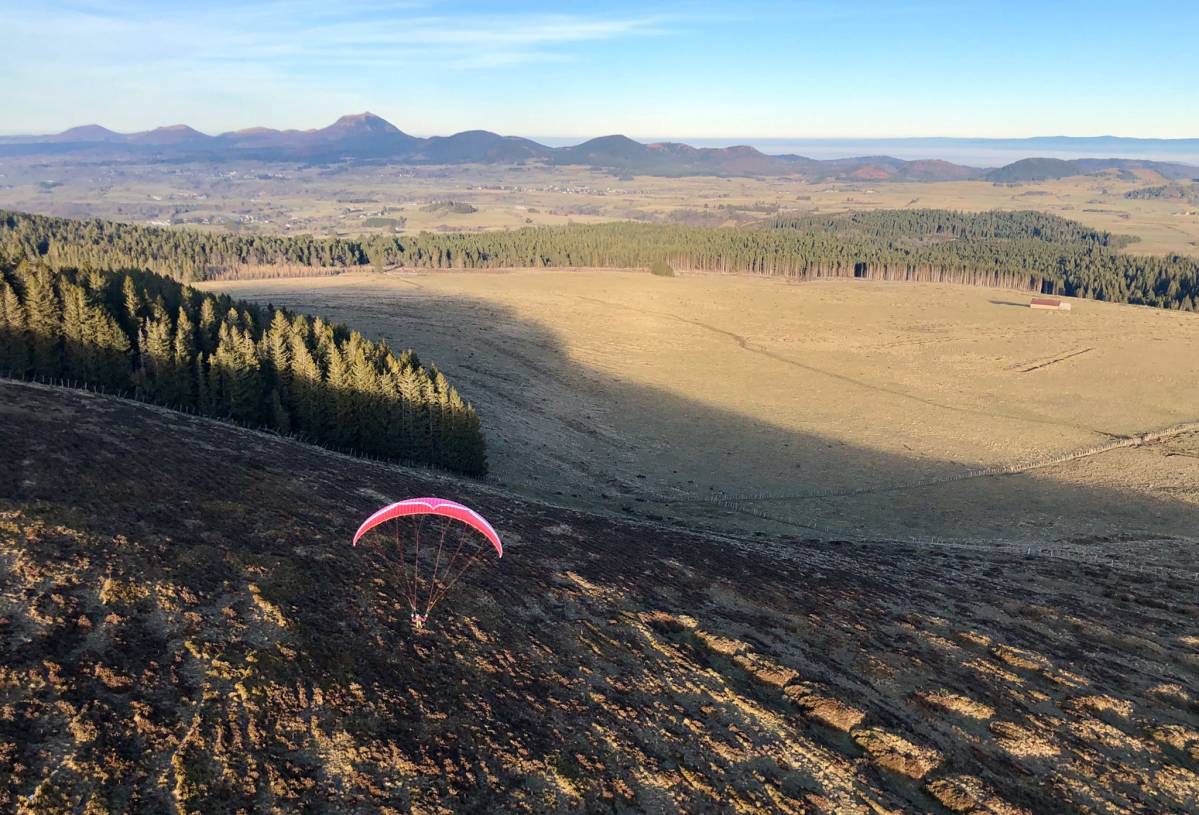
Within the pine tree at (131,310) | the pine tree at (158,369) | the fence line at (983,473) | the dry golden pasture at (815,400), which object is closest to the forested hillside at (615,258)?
the dry golden pasture at (815,400)

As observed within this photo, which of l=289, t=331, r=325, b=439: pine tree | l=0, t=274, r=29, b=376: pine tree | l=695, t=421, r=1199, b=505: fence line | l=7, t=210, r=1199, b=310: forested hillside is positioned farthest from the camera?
l=7, t=210, r=1199, b=310: forested hillside

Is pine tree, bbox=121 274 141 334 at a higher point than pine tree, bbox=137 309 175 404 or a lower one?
higher

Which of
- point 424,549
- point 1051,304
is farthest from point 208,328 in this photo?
point 1051,304

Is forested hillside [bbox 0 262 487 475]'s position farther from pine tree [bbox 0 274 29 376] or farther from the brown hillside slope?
the brown hillside slope

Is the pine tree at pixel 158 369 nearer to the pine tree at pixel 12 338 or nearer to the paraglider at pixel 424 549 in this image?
the pine tree at pixel 12 338

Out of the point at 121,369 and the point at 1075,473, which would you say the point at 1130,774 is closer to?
the point at 1075,473

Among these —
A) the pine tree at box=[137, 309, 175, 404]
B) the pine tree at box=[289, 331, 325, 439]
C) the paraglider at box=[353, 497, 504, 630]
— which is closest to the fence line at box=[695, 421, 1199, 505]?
the paraglider at box=[353, 497, 504, 630]
